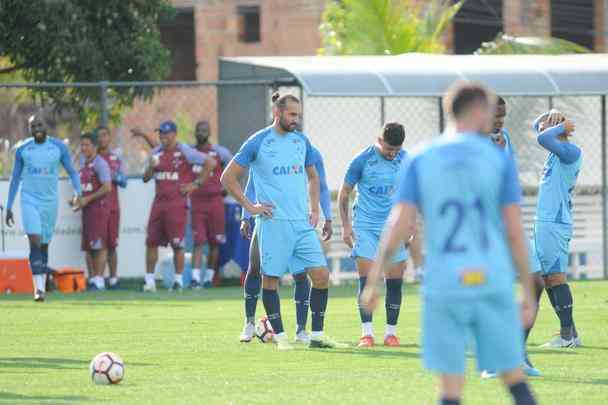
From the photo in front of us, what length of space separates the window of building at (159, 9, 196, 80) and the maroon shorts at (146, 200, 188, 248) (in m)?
33.1

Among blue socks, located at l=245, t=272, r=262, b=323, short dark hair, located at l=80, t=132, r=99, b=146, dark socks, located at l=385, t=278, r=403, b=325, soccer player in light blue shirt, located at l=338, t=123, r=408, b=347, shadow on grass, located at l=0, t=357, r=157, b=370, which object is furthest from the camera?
short dark hair, located at l=80, t=132, r=99, b=146

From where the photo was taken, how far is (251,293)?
14.8m

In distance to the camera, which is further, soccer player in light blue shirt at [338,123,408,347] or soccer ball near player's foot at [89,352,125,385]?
soccer player in light blue shirt at [338,123,408,347]

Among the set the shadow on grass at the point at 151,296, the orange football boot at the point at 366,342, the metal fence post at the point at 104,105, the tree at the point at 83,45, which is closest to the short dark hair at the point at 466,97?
the orange football boot at the point at 366,342

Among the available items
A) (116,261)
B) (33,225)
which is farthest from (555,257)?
(116,261)

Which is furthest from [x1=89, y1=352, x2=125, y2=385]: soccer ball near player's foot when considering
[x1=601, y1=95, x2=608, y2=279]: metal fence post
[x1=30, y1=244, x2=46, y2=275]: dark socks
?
[x1=601, y1=95, x2=608, y2=279]: metal fence post

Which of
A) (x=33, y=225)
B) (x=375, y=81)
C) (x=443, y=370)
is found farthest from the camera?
(x=375, y=81)

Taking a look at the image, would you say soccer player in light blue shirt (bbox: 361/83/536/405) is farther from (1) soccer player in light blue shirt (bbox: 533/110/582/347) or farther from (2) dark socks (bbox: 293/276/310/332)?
(2) dark socks (bbox: 293/276/310/332)

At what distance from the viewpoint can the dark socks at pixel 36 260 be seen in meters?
20.4

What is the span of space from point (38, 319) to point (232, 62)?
8.54m

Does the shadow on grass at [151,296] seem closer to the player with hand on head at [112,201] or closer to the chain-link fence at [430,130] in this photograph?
the player with hand on head at [112,201]

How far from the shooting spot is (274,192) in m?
14.0

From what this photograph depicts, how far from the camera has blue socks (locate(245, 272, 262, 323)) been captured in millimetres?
14805

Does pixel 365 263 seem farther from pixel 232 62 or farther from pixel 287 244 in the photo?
pixel 232 62
